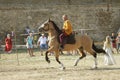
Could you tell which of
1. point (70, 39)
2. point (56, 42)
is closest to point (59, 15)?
point (70, 39)

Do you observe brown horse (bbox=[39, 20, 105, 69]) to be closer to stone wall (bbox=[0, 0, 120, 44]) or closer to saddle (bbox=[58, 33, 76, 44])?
saddle (bbox=[58, 33, 76, 44])

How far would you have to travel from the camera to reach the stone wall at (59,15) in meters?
36.8

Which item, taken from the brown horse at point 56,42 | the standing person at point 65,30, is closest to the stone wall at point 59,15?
the brown horse at point 56,42

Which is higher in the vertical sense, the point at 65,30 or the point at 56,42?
the point at 65,30

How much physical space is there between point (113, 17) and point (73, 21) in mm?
4128

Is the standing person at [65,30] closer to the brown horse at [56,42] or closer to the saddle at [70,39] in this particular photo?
the saddle at [70,39]

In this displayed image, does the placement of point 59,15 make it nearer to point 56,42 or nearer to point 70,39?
point 70,39

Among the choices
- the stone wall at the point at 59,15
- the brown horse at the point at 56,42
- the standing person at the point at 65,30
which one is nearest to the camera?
the standing person at the point at 65,30

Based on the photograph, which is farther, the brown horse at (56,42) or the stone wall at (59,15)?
the stone wall at (59,15)

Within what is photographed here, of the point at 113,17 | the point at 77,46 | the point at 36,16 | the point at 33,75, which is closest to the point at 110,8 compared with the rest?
the point at 113,17

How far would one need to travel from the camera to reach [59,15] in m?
37.9

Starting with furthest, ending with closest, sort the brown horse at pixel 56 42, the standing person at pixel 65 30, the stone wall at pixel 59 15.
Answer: the stone wall at pixel 59 15
the brown horse at pixel 56 42
the standing person at pixel 65 30

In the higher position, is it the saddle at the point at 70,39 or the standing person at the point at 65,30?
the standing person at the point at 65,30

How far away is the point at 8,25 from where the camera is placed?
3656 centimetres
